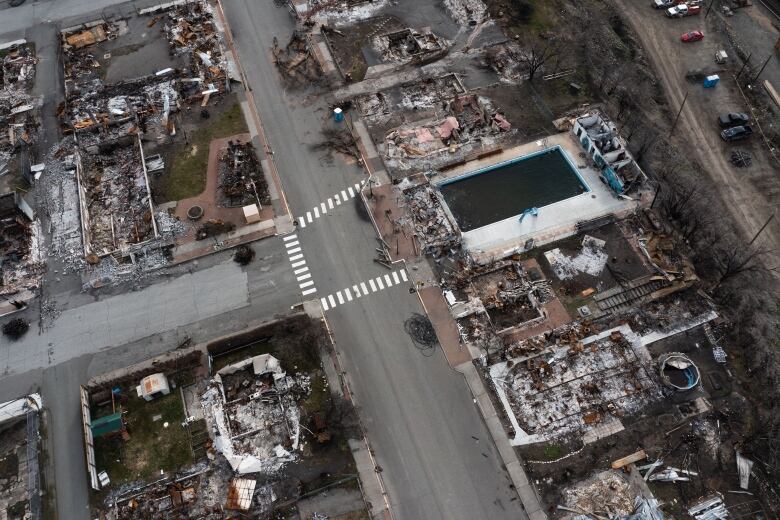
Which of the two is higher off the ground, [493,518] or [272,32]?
[272,32]

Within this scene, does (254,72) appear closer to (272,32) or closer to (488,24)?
(272,32)

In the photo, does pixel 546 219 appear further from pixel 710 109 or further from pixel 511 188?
pixel 710 109

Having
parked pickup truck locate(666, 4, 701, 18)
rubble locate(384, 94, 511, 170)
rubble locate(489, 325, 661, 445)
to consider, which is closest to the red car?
parked pickup truck locate(666, 4, 701, 18)

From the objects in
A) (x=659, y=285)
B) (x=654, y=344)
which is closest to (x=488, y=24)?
(x=659, y=285)

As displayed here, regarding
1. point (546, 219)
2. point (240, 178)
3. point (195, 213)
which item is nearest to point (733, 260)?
point (546, 219)

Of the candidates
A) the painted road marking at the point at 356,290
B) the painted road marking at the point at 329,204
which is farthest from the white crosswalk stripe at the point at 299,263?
the painted road marking at the point at 356,290

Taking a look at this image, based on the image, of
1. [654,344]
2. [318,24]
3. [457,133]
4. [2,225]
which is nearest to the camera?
[654,344]
